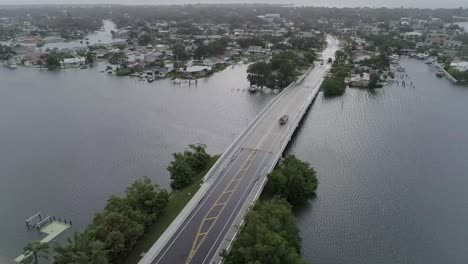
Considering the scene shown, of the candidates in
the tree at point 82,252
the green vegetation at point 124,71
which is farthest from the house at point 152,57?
the tree at point 82,252

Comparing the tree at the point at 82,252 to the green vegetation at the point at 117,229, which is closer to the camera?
the tree at the point at 82,252

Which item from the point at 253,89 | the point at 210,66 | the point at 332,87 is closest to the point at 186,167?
the point at 253,89

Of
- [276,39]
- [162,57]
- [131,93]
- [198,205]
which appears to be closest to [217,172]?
[198,205]

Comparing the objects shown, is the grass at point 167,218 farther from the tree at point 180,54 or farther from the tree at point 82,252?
the tree at point 180,54

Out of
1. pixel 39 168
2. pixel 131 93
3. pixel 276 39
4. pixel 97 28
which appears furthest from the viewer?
pixel 97 28

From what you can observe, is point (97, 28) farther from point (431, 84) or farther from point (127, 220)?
point (127, 220)

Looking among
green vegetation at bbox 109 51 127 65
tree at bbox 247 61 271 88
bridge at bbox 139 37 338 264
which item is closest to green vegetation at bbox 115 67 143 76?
green vegetation at bbox 109 51 127 65
